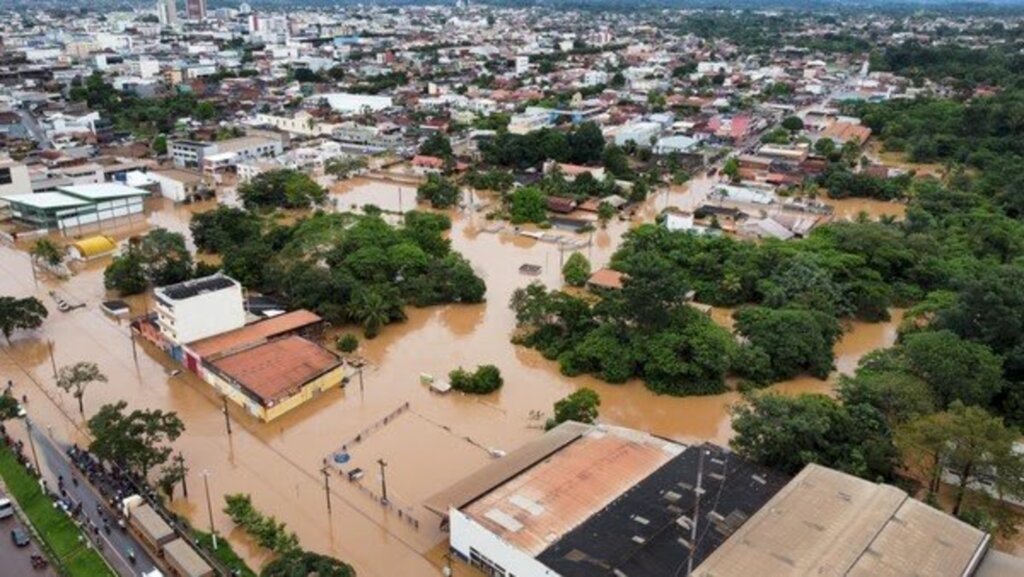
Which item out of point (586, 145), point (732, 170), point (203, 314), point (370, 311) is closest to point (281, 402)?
point (203, 314)

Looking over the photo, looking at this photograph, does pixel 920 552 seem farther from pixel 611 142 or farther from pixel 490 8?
pixel 490 8

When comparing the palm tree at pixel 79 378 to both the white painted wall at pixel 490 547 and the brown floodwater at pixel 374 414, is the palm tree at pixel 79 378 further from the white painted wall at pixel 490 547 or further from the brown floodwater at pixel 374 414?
the white painted wall at pixel 490 547

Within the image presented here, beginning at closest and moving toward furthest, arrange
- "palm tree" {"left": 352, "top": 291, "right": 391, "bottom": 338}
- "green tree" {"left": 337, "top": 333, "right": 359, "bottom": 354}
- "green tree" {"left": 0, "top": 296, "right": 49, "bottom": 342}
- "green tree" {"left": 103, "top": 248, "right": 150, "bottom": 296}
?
1. "green tree" {"left": 337, "top": 333, "right": 359, "bottom": 354}
2. "green tree" {"left": 0, "top": 296, "right": 49, "bottom": 342}
3. "palm tree" {"left": 352, "top": 291, "right": 391, "bottom": 338}
4. "green tree" {"left": 103, "top": 248, "right": 150, "bottom": 296}

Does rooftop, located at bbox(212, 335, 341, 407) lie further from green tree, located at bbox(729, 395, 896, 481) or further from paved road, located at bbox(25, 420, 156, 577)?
green tree, located at bbox(729, 395, 896, 481)

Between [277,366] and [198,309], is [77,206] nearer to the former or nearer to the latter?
[198,309]

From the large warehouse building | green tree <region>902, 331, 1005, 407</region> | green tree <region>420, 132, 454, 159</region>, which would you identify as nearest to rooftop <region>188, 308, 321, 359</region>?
the large warehouse building

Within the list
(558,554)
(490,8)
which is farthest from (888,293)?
(490,8)
